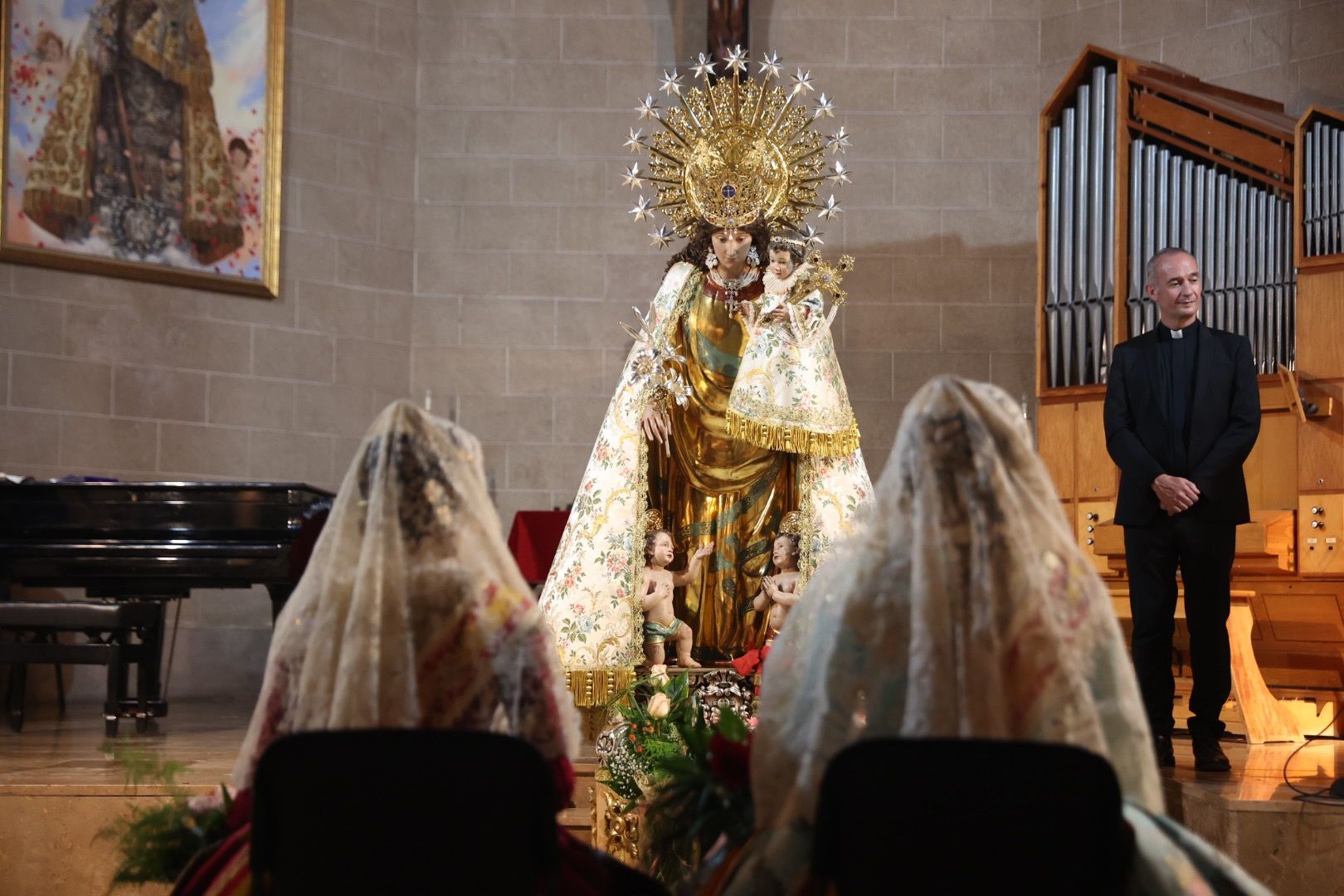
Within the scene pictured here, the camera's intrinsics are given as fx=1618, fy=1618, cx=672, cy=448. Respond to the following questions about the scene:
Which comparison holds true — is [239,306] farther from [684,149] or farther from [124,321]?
[684,149]

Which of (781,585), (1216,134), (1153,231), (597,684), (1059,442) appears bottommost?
(597,684)

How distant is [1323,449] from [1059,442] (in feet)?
4.64

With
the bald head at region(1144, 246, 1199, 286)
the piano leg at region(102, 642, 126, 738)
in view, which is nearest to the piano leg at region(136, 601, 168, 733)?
the piano leg at region(102, 642, 126, 738)

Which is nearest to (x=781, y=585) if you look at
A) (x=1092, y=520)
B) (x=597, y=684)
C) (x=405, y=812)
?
(x=597, y=684)

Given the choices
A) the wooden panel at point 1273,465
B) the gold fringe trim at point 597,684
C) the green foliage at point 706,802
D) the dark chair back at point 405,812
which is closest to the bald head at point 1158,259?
the wooden panel at point 1273,465

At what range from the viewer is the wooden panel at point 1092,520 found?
7.59m

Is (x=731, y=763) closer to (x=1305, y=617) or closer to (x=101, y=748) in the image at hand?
(x=101, y=748)

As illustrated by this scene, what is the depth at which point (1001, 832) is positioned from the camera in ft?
7.17

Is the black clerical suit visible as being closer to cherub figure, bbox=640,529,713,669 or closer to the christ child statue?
the christ child statue

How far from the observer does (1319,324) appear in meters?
6.88

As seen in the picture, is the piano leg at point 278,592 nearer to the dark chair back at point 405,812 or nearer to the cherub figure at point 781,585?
the cherub figure at point 781,585

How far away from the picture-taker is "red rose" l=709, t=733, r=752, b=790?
2.68m

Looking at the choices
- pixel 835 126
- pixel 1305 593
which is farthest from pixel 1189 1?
pixel 1305 593

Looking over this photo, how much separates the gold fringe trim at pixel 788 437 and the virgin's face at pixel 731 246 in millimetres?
635
